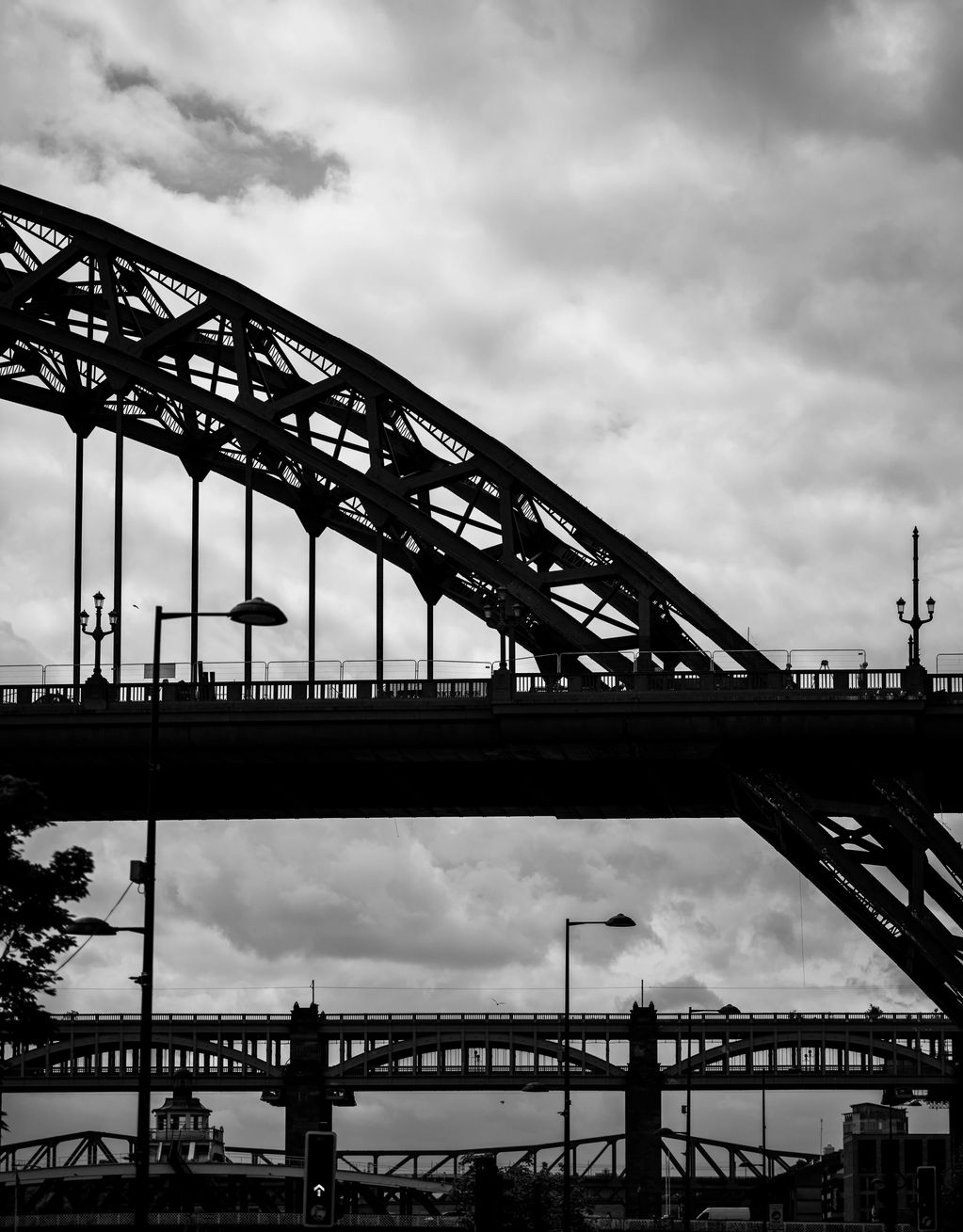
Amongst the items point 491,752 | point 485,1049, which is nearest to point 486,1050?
point 485,1049

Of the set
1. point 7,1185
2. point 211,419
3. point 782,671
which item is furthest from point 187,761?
point 7,1185

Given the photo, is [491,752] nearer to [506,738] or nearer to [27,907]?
[506,738]

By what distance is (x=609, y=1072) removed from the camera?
512 feet

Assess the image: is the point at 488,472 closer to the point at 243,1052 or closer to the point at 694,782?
the point at 694,782

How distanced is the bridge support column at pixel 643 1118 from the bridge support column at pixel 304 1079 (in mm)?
21550

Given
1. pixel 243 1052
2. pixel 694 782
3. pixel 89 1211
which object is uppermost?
pixel 694 782

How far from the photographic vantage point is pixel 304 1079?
155375 mm

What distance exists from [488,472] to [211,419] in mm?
15115

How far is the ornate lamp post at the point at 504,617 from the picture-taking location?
84.7 metres

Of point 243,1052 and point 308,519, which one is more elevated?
point 308,519

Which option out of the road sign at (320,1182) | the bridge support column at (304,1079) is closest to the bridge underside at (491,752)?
the road sign at (320,1182)

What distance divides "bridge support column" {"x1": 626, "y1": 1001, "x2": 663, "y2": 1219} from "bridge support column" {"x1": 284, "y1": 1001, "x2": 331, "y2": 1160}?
21.6 meters

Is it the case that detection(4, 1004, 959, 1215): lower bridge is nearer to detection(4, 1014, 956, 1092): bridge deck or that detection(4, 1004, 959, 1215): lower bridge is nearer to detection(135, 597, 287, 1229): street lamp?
detection(4, 1014, 956, 1092): bridge deck

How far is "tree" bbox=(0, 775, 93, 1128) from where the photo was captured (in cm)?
4697
